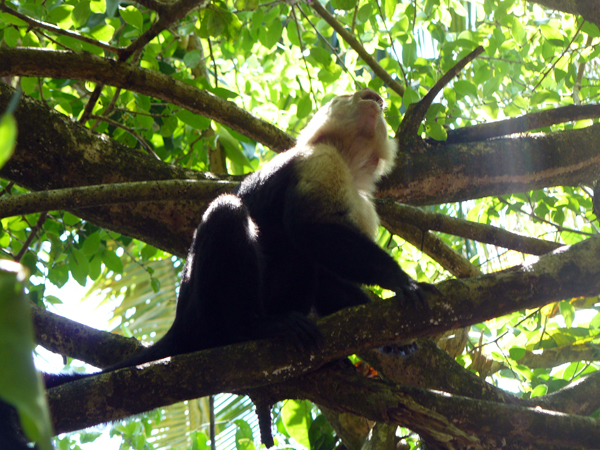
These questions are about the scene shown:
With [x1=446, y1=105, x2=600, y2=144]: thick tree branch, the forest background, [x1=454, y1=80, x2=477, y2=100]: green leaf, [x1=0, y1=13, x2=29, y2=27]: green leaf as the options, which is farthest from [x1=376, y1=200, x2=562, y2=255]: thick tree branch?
[x1=0, y1=13, x2=29, y2=27]: green leaf

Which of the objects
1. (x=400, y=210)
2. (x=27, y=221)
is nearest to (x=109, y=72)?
(x=27, y=221)

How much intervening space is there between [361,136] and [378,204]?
2.50 feet

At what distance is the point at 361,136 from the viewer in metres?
4.18

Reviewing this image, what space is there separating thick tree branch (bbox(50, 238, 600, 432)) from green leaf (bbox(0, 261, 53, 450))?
1885mm

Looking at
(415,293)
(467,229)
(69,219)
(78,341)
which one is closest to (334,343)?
Answer: (415,293)

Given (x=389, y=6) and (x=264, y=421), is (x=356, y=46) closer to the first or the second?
(x=389, y=6)

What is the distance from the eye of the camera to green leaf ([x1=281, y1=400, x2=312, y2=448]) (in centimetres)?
408

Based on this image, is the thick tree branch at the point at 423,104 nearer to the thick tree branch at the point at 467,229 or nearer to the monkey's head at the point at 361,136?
the monkey's head at the point at 361,136

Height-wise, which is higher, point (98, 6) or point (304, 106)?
point (98, 6)

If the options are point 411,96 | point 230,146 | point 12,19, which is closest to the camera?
point 12,19

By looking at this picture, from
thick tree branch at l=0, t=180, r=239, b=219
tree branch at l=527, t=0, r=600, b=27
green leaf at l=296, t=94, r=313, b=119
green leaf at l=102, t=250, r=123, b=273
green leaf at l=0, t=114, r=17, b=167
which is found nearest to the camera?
green leaf at l=0, t=114, r=17, b=167

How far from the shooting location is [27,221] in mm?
4508

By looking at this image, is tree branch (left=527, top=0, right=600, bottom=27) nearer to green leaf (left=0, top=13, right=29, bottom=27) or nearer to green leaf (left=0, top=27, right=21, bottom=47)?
green leaf (left=0, top=13, right=29, bottom=27)

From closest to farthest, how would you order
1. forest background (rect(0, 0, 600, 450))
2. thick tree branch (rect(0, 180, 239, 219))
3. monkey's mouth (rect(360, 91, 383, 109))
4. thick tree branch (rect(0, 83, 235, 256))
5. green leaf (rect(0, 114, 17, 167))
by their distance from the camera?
green leaf (rect(0, 114, 17, 167)) → forest background (rect(0, 0, 600, 450)) → thick tree branch (rect(0, 180, 239, 219)) → thick tree branch (rect(0, 83, 235, 256)) → monkey's mouth (rect(360, 91, 383, 109))
